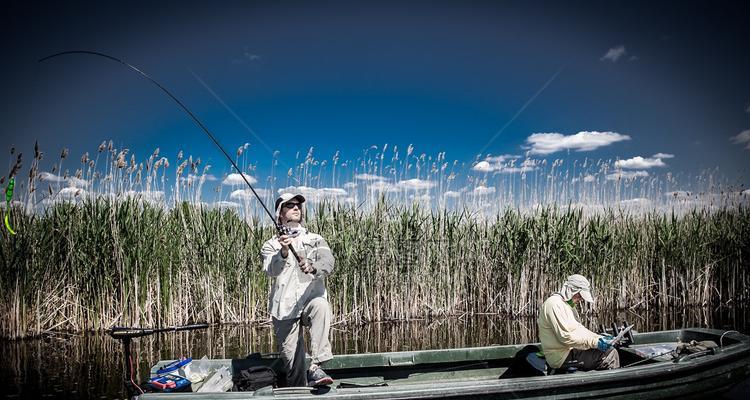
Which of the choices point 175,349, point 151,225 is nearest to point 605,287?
point 175,349

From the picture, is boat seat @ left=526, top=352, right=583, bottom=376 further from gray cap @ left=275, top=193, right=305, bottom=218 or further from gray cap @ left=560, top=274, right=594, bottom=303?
gray cap @ left=275, top=193, right=305, bottom=218

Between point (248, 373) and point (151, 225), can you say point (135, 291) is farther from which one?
point (248, 373)

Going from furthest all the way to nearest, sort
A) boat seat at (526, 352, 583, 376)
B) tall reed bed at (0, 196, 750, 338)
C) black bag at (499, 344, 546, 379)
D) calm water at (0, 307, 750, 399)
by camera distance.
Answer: tall reed bed at (0, 196, 750, 338)
calm water at (0, 307, 750, 399)
black bag at (499, 344, 546, 379)
boat seat at (526, 352, 583, 376)

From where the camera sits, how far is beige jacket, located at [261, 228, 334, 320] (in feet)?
12.9

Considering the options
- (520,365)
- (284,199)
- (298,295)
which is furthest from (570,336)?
(284,199)

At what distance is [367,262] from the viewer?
8.90 meters

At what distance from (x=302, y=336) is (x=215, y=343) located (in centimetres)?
409

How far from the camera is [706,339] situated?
5.43m

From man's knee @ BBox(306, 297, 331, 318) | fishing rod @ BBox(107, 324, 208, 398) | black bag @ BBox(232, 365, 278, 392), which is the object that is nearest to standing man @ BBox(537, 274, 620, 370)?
man's knee @ BBox(306, 297, 331, 318)

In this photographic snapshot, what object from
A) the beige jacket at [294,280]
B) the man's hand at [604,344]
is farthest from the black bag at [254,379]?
the man's hand at [604,344]

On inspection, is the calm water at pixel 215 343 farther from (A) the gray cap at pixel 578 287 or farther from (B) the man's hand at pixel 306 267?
(A) the gray cap at pixel 578 287

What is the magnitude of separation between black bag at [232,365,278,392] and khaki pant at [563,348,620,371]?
2.51m

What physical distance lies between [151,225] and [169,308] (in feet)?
4.54

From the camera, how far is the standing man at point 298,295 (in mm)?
3852
